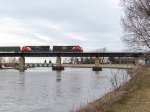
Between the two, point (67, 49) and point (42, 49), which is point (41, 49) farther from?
point (67, 49)

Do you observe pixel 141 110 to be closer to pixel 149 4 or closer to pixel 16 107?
pixel 16 107

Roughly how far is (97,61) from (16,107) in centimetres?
12541

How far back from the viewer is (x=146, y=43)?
34.7 meters

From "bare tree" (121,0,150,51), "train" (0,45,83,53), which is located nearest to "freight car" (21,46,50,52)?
"train" (0,45,83,53)

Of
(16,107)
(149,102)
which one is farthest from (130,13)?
(149,102)

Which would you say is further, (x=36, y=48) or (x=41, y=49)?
(x=36, y=48)

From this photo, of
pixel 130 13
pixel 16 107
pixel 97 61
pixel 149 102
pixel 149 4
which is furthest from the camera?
pixel 97 61

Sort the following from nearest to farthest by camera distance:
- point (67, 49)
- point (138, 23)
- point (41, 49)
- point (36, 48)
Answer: point (138, 23) → point (41, 49) → point (67, 49) → point (36, 48)

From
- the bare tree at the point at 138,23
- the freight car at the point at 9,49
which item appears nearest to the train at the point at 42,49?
the freight car at the point at 9,49

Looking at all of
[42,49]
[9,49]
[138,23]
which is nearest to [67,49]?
[42,49]

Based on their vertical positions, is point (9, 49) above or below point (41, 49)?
above

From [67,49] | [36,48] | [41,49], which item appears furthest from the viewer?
[36,48]

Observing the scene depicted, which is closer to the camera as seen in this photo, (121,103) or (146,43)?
(121,103)

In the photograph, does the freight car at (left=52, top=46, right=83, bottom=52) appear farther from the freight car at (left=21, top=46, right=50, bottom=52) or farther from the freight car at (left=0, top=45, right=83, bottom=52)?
the freight car at (left=21, top=46, right=50, bottom=52)
